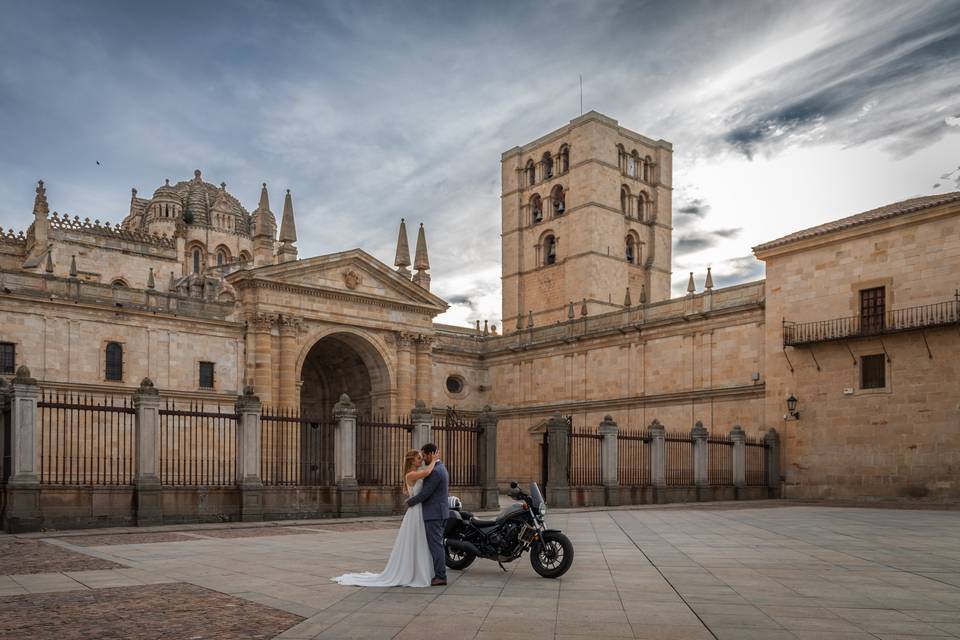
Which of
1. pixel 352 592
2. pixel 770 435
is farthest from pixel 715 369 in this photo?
pixel 352 592

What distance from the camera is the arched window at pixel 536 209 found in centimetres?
5955

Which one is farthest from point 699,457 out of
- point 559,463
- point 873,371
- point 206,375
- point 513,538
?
point 513,538

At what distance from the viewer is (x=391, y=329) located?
39219mm

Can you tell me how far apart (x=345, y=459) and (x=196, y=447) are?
8735mm

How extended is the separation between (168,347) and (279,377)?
15.1ft

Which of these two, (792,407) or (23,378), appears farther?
(792,407)

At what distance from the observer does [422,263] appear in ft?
135

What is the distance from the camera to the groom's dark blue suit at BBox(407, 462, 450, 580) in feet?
31.3

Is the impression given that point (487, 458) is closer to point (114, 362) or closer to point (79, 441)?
point (79, 441)

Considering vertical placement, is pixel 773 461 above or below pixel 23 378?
below

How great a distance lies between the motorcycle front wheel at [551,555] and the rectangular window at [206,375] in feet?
90.1

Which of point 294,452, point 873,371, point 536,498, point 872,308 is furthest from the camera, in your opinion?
point 294,452

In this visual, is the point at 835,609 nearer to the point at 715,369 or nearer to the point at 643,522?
the point at 643,522

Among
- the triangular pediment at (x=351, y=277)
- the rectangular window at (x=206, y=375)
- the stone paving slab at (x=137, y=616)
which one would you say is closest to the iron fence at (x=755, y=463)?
the triangular pediment at (x=351, y=277)
